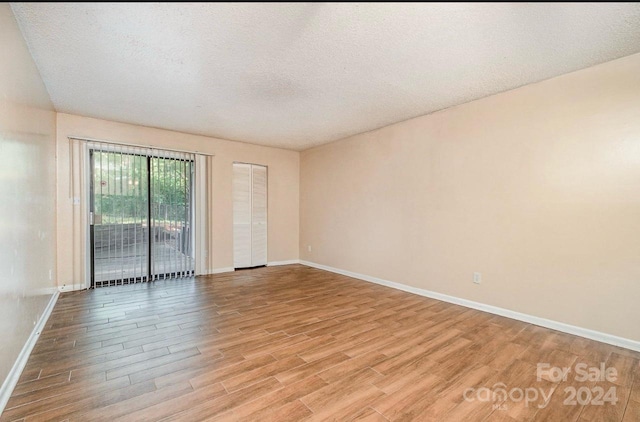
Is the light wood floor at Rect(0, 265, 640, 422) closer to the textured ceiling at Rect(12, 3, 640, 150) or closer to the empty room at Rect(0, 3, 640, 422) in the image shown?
the empty room at Rect(0, 3, 640, 422)

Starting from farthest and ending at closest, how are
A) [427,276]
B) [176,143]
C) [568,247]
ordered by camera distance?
[176,143]
[427,276]
[568,247]

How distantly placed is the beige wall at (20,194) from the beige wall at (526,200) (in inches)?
167

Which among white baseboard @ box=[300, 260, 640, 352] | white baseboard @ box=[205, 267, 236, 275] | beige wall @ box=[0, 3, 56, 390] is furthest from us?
white baseboard @ box=[205, 267, 236, 275]

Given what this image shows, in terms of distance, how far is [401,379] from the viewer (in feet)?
6.63

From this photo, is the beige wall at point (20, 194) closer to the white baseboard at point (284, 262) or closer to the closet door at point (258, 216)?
the closet door at point (258, 216)

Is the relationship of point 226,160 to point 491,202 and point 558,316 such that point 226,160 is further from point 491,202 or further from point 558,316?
point 558,316

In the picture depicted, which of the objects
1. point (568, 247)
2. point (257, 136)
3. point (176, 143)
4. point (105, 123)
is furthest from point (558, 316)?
point (105, 123)

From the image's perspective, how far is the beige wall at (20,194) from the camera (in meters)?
1.83

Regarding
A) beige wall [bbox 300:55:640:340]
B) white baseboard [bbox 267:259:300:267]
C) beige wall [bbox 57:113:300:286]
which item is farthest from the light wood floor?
white baseboard [bbox 267:259:300:267]

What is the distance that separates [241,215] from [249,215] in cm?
18

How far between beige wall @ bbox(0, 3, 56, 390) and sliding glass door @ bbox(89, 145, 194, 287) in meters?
1.21

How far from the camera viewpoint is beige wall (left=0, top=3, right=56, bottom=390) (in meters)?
1.83

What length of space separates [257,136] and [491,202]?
402 cm

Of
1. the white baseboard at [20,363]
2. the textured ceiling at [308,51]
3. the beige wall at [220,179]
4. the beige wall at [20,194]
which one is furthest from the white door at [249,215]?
the white baseboard at [20,363]
